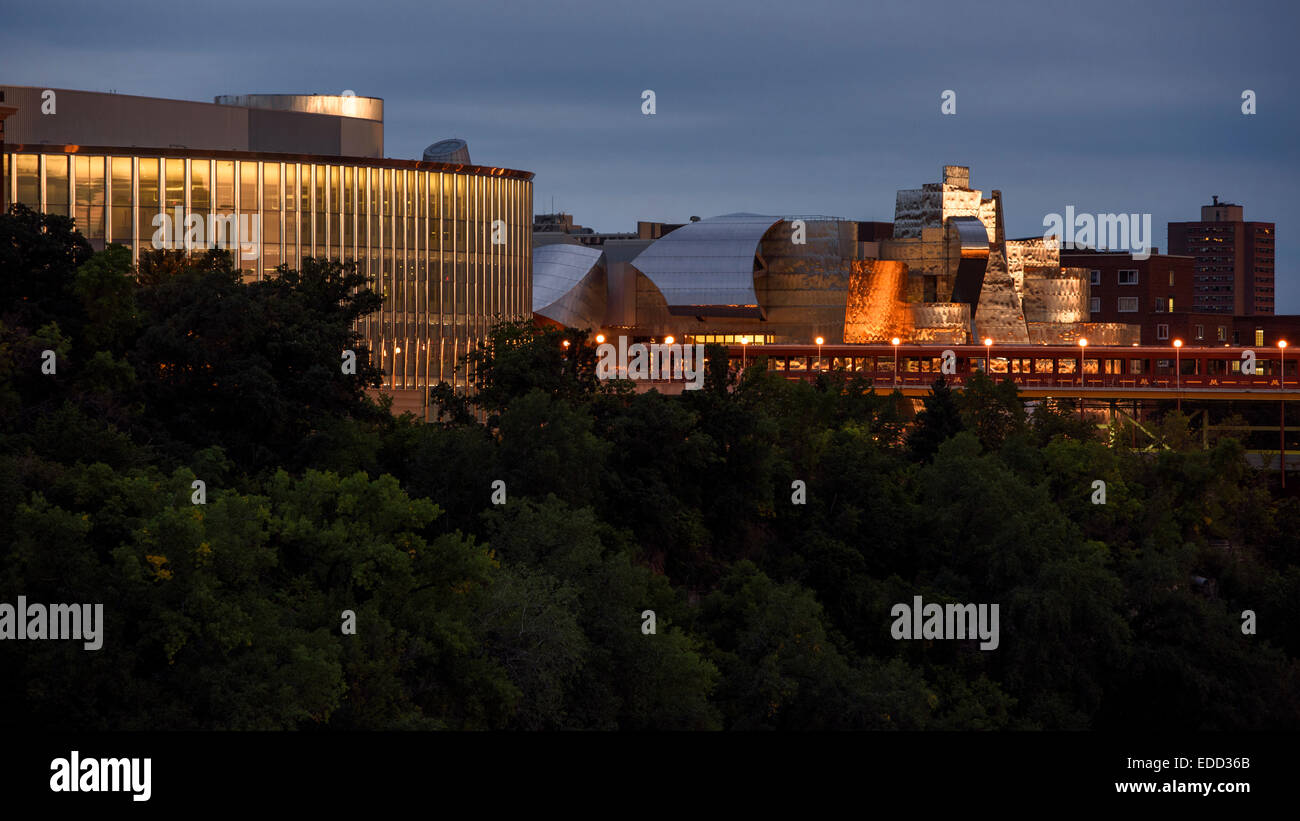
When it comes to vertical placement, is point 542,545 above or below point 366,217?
below

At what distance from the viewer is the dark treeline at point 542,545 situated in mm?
31109

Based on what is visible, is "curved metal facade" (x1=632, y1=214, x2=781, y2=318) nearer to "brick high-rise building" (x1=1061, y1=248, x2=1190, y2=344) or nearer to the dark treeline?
"brick high-rise building" (x1=1061, y1=248, x2=1190, y2=344)

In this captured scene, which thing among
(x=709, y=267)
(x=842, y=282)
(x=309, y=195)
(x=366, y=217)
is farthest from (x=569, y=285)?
(x=309, y=195)

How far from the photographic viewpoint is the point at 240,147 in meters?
82.8

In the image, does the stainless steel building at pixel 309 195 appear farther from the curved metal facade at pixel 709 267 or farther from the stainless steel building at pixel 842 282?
the stainless steel building at pixel 842 282

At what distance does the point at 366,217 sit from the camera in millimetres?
83500

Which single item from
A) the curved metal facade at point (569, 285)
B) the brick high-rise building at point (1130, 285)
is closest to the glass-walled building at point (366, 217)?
the curved metal facade at point (569, 285)

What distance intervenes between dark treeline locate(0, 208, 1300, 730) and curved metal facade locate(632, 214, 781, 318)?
44.5m

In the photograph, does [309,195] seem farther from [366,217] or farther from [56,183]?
[56,183]

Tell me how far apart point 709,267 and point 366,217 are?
1358 inches

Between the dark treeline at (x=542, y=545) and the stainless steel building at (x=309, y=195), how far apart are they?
25.6m

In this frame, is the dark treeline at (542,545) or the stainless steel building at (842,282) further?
the stainless steel building at (842,282)

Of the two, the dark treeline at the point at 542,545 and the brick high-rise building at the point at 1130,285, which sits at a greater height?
the brick high-rise building at the point at 1130,285
